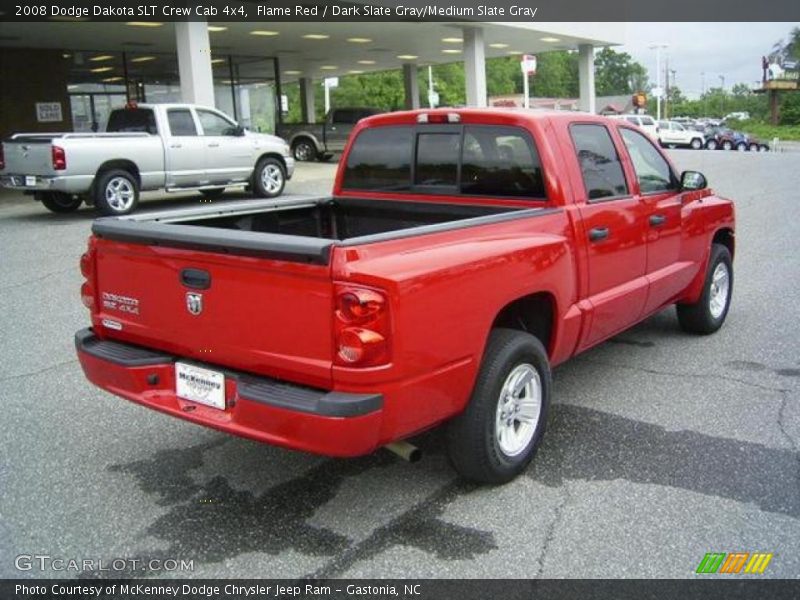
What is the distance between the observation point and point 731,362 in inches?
226

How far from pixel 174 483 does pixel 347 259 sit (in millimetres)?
1660

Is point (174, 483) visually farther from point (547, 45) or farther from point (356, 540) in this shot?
point (547, 45)

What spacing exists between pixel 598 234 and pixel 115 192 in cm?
1096

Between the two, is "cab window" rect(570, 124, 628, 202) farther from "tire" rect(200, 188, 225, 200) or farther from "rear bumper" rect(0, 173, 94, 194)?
"tire" rect(200, 188, 225, 200)

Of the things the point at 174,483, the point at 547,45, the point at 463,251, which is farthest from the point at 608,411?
the point at 547,45

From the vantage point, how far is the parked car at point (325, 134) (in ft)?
89.9

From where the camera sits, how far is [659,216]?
210 inches

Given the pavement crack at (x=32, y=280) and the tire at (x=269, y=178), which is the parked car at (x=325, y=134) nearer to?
the tire at (x=269, y=178)

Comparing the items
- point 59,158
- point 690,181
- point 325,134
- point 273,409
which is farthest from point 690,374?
point 325,134

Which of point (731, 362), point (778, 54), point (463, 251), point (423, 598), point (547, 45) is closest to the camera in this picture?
point (423, 598)

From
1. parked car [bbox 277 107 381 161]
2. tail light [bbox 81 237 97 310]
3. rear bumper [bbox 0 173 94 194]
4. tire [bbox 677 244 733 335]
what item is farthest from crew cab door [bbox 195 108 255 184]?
tail light [bbox 81 237 97 310]

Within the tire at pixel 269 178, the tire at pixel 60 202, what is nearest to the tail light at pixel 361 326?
the tire at pixel 60 202

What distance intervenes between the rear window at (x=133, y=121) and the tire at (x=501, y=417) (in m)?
12.1

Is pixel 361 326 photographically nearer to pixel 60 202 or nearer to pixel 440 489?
pixel 440 489
